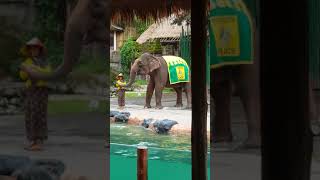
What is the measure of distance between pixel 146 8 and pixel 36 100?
289 cm

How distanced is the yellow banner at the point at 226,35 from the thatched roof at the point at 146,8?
9.26 feet

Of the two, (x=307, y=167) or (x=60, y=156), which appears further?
(x=60, y=156)

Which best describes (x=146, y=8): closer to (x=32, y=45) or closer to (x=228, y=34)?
(x=32, y=45)

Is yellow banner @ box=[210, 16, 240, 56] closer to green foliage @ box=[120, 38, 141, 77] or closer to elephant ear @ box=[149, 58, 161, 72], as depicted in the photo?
elephant ear @ box=[149, 58, 161, 72]

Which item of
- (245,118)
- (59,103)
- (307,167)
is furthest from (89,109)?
(307,167)

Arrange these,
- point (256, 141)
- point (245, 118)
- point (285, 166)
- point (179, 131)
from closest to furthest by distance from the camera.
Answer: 1. point (285, 166)
2. point (256, 141)
3. point (245, 118)
4. point (179, 131)

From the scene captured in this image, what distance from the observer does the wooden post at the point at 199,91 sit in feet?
12.4

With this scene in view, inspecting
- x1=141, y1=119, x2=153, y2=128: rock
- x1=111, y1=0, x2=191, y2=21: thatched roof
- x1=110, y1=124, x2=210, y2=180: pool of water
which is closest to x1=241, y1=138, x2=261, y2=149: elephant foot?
x1=111, y1=0, x2=191, y2=21: thatched roof

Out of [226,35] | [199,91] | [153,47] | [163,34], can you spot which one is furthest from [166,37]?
[226,35]

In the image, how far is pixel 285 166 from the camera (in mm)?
1640

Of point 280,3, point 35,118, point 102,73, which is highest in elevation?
point 280,3

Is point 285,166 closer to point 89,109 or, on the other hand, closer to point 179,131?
point 89,109

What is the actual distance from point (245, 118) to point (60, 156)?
0.91m

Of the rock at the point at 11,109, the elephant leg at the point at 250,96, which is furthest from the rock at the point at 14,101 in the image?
the elephant leg at the point at 250,96
